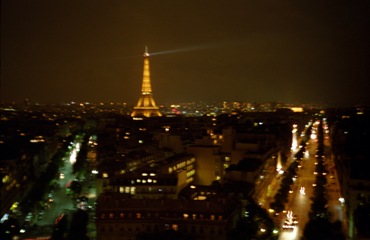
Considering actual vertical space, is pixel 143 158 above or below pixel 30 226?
above

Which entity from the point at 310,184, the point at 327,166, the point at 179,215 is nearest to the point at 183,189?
the point at 179,215

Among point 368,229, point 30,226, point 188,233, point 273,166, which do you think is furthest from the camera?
point 273,166

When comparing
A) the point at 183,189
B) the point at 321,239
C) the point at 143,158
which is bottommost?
the point at 321,239

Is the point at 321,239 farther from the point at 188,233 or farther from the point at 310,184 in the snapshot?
the point at 310,184

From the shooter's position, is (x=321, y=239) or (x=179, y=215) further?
(x=179, y=215)

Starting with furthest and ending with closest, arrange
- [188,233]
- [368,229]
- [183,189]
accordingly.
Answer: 1. [183,189]
2. [188,233]
3. [368,229]

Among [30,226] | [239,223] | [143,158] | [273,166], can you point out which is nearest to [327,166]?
[273,166]

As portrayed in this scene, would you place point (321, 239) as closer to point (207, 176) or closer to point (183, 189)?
point (183, 189)

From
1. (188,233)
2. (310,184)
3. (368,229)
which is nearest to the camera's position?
(368,229)

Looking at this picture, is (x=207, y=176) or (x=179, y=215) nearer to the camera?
(x=179, y=215)
